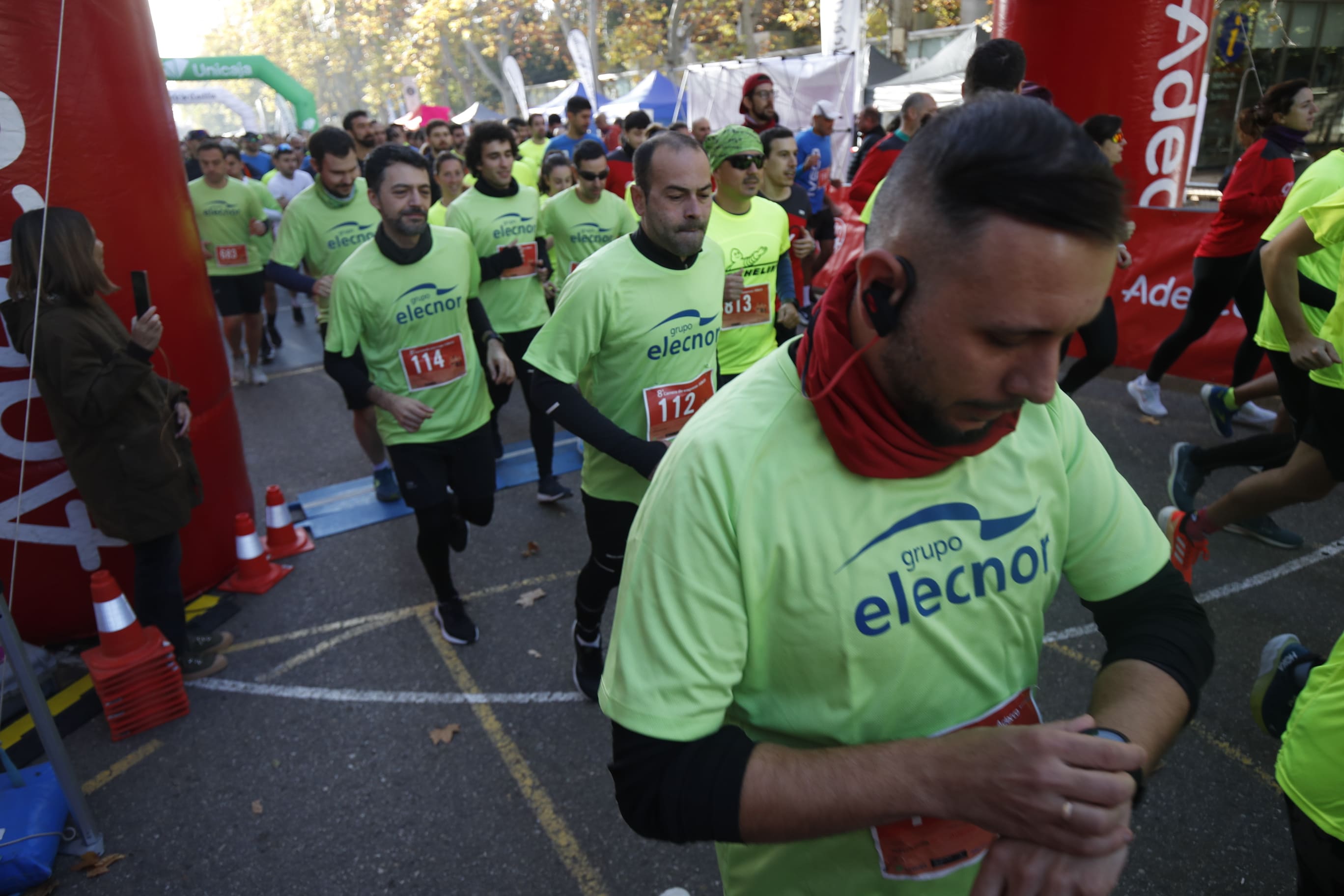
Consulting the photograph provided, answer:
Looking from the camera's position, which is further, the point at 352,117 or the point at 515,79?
the point at 515,79

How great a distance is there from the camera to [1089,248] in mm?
1025

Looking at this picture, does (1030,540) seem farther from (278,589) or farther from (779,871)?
(278,589)

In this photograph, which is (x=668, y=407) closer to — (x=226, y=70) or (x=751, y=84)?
(x=751, y=84)

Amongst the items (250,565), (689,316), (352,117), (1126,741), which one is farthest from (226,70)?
(1126,741)

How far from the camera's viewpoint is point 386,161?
13.5ft

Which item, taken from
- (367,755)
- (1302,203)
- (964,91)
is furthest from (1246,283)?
(367,755)

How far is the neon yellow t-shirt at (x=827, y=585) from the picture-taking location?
3.87 ft

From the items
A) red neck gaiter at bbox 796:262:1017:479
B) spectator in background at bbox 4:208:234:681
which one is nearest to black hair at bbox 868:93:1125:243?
red neck gaiter at bbox 796:262:1017:479

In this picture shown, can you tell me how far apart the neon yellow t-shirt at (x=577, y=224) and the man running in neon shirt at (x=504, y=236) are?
0.13 meters

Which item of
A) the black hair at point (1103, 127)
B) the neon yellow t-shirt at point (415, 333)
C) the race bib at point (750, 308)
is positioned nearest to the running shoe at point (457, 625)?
the neon yellow t-shirt at point (415, 333)

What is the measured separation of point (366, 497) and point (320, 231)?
6.66 feet

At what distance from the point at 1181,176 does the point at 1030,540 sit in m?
8.17

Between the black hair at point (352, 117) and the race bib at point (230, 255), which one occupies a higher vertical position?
the black hair at point (352, 117)

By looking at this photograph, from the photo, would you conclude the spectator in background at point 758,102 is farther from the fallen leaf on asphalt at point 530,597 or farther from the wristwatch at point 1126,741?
the wristwatch at point 1126,741
